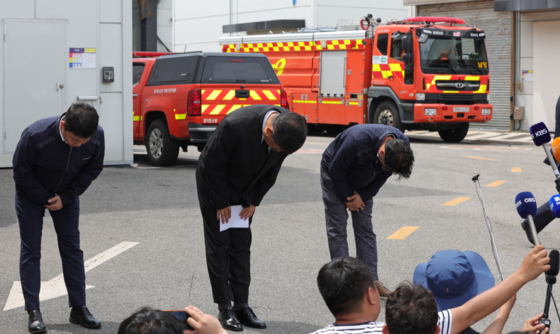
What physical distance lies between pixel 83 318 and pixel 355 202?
2.17m

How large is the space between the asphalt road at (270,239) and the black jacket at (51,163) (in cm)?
92

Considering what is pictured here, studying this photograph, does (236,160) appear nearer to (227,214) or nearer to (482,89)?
(227,214)

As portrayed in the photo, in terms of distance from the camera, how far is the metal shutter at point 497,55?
24.2 m

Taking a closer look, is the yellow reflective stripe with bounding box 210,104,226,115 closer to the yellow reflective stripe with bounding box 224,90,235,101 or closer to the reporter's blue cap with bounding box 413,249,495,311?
the yellow reflective stripe with bounding box 224,90,235,101

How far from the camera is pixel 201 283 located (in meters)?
6.11

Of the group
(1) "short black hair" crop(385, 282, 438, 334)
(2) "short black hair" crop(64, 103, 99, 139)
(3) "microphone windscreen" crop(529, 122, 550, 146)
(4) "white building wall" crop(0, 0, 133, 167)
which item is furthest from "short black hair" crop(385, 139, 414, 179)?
(4) "white building wall" crop(0, 0, 133, 167)

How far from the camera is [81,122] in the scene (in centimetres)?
454

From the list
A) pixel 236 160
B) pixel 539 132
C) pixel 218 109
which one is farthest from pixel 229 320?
pixel 218 109

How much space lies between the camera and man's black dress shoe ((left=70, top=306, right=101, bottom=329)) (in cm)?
493

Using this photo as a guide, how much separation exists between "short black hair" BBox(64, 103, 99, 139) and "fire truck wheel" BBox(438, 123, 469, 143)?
1697 cm

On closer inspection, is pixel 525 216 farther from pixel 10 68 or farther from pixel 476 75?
pixel 476 75

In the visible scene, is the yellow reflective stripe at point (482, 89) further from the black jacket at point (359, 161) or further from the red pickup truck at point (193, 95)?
the black jacket at point (359, 161)

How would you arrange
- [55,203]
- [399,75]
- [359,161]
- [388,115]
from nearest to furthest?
[55,203] → [359,161] → [399,75] → [388,115]

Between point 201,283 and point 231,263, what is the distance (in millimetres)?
1017
